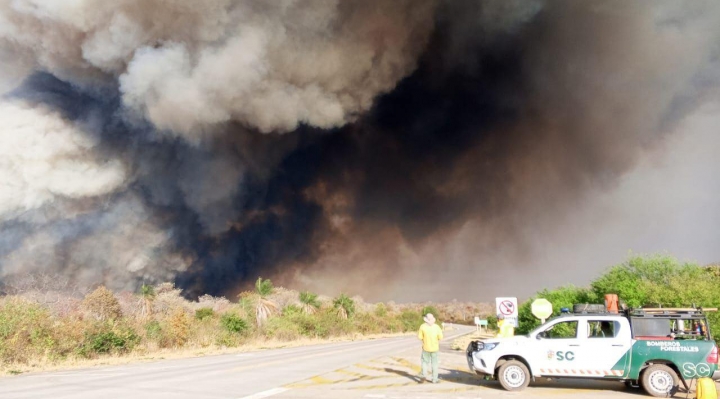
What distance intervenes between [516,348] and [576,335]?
1.51 meters

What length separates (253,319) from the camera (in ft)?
181

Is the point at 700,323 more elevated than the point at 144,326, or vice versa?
the point at 700,323

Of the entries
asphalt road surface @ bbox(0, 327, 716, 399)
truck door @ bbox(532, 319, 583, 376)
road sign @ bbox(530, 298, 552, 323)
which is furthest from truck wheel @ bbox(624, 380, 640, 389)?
road sign @ bbox(530, 298, 552, 323)

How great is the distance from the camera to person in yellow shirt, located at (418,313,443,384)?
41.4 ft

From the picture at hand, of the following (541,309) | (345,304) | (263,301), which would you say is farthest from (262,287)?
(541,309)

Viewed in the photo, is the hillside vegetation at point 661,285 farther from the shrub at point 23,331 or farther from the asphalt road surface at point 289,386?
the shrub at point 23,331

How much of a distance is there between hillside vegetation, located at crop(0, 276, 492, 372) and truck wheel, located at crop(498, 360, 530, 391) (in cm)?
1930

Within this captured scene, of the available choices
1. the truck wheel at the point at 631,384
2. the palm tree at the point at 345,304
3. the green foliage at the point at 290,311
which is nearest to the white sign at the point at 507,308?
the truck wheel at the point at 631,384

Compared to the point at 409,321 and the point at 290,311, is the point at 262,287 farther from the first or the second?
the point at 409,321

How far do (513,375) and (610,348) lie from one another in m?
2.42

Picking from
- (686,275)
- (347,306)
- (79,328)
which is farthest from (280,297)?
(686,275)

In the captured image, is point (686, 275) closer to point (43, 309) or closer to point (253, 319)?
point (43, 309)

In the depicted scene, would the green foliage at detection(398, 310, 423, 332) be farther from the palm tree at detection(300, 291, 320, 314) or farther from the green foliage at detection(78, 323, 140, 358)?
the green foliage at detection(78, 323, 140, 358)

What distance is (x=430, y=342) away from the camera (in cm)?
1261
